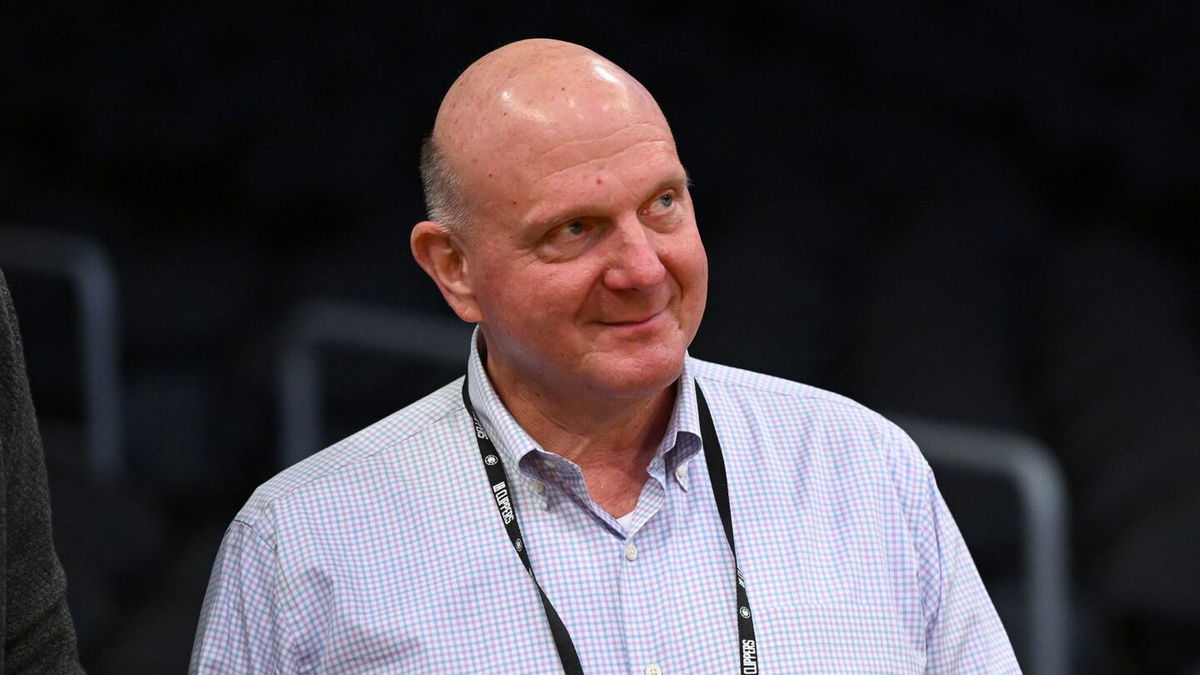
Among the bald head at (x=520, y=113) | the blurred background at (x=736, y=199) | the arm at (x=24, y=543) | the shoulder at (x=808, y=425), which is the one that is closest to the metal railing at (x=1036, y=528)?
the blurred background at (x=736, y=199)

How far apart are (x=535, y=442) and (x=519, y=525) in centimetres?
9

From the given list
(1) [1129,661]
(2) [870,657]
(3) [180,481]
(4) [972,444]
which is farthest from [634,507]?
(3) [180,481]

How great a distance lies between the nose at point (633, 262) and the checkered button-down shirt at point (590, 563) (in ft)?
0.73

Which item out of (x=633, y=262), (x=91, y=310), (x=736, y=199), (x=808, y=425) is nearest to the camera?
(x=633, y=262)

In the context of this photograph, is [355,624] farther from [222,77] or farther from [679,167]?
[222,77]

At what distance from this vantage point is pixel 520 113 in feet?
6.04

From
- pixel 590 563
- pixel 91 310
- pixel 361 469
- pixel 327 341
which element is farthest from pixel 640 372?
Answer: pixel 91 310

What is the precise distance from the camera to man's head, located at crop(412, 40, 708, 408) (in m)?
1.82

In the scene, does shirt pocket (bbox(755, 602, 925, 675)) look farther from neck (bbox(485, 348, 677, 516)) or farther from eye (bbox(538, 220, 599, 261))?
eye (bbox(538, 220, 599, 261))

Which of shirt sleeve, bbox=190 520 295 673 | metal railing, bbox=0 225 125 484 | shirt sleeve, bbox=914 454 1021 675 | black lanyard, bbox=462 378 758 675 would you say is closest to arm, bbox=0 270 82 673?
shirt sleeve, bbox=190 520 295 673

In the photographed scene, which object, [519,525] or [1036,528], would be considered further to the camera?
[1036,528]

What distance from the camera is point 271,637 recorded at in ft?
6.23

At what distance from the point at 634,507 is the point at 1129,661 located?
2526 mm

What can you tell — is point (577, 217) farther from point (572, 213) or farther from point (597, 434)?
point (597, 434)
